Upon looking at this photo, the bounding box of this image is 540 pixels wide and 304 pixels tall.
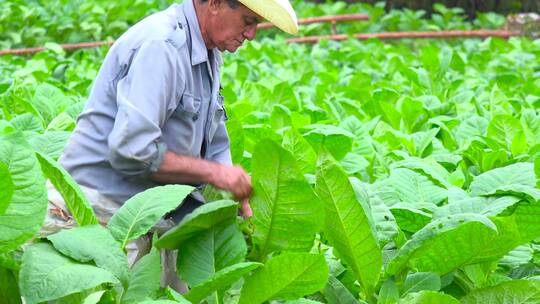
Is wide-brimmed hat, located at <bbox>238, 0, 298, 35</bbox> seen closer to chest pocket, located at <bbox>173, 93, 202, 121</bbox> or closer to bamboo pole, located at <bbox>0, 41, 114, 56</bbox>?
chest pocket, located at <bbox>173, 93, 202, 121</bbox>

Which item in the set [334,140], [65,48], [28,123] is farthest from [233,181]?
[65,48]

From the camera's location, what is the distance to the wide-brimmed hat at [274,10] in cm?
301

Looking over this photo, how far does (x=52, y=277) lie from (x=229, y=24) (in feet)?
3.97

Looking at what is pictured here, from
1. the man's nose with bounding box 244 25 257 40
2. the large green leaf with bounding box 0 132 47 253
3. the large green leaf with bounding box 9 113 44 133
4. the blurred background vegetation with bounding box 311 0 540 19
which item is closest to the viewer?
the large green leaf with bounding box 0 132 47 253

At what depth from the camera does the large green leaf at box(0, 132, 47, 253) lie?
217 cm

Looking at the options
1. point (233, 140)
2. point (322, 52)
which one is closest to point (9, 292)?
point (233, 140)

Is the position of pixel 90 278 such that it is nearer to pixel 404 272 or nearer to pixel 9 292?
pixel 9 292

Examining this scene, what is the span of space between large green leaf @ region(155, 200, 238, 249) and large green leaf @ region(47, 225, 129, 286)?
0.17 m

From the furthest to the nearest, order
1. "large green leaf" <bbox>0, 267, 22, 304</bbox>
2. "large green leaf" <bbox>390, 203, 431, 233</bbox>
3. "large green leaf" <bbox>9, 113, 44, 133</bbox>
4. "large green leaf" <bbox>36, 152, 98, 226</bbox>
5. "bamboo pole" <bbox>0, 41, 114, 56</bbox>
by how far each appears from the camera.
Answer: "bamboo pole" <bbox>0, 41, 114, 56</bbox> < "large green leaf" <bbox>9, 113, 44, 133</bbox> < "large green leaf" <bbox>390, 203, 431, 233</bbox> < "large green leaf" <bbox>36, 152, 98, 226</bbox> < "large green leaf" <bbox>0, 267, 22, 304</bbox>

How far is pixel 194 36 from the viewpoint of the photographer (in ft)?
10.3

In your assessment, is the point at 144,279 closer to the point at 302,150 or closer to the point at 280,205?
the point at 280,205

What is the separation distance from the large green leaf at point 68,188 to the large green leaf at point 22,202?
0.58ft

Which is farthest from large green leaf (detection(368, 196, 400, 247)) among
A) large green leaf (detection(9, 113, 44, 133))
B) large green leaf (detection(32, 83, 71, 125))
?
large green leaf (detection(32, 83, 71, 125))

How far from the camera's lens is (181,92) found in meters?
3.01
